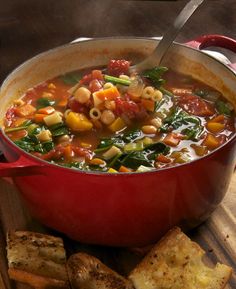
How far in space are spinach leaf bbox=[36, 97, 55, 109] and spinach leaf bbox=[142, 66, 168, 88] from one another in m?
0.55

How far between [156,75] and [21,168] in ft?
3.96

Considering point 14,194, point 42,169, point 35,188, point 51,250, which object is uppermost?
point 42,169

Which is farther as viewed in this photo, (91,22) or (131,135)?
(91,22)

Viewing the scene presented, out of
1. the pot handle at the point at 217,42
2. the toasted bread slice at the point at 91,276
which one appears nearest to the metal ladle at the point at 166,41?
the pot handle at the point at 217,42

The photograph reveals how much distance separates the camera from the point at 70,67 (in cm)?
344

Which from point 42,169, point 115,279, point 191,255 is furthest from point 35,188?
point 191,255

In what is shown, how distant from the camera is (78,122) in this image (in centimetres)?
291

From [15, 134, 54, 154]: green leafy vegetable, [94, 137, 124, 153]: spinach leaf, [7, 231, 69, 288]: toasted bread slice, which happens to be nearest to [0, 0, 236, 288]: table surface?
[15, 134, 54, 154]: green leafy vegetable

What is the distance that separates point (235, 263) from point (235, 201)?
1.40ft

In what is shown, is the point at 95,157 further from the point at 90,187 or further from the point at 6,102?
the point at 6,102

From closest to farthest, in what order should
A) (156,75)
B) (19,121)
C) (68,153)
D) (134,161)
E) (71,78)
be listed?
(134,161) < (68,153) < (19,121) < (156,75) < (71,78)

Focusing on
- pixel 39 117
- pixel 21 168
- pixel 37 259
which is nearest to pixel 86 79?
pixel 39 117

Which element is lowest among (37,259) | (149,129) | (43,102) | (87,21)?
(87,21)

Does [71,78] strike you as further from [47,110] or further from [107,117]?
[107,117]
